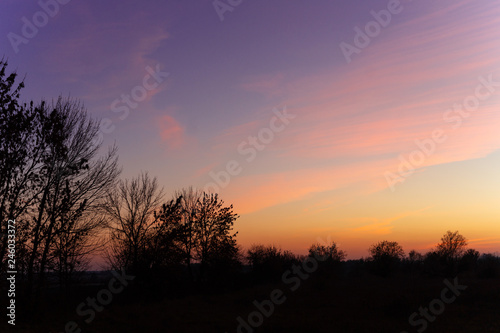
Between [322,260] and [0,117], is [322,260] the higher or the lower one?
the lower one

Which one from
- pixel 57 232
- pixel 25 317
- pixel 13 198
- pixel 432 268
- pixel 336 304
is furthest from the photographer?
pixel 432 268

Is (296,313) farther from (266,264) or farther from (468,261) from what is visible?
(468,261)

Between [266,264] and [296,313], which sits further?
[266,264]

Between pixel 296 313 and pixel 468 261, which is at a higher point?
pixel 468 261

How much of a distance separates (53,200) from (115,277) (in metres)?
12.6

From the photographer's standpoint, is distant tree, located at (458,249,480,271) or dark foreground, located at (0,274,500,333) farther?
distant tree, located at (458,249,480,271)

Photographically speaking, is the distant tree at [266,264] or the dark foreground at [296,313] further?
the distant tree at [266,264]

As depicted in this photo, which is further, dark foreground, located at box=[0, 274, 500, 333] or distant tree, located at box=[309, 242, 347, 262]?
distant tree, located at box=[309, 242, 347, 262]

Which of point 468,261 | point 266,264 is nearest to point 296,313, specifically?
point 266,264

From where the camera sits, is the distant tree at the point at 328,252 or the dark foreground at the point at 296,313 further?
the distant tree at the point at 328,252

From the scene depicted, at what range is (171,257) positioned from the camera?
123 ft

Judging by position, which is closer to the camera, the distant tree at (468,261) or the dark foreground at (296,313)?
the dark foreground at (296,313)

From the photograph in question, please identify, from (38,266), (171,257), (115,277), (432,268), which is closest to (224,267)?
(171,257)

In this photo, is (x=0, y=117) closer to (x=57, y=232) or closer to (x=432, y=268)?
(x=57, y=232)
